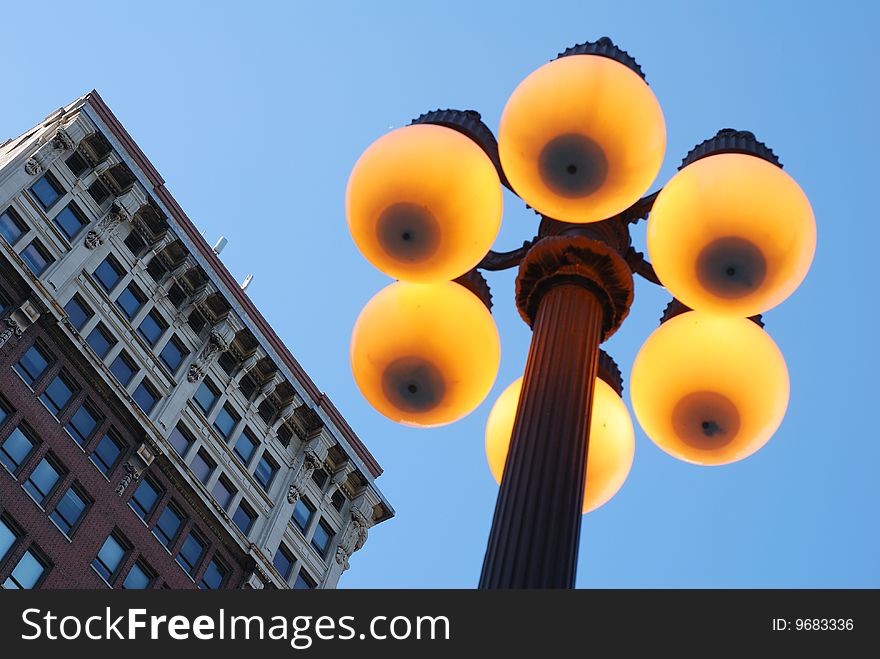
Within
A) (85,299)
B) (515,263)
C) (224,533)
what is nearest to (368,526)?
(224,533)

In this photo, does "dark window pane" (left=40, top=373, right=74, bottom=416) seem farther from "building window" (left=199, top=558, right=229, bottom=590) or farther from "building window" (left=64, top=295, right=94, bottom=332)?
"building window" (left=199, top=558, right=229, bottom=590)

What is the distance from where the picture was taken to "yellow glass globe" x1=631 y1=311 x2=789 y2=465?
21.5 ft

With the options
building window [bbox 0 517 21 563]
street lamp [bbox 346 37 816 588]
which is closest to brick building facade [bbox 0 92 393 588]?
building window [bbox 0 517 21 563]

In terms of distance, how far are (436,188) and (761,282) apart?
1.95 m

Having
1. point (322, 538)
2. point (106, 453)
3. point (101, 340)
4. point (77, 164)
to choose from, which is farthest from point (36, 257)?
point (322, 538)

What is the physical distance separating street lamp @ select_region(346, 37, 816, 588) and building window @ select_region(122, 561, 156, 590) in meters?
28.3

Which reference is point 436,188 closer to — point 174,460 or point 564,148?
point 564,148

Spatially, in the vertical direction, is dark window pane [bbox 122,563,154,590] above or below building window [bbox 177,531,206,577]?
below

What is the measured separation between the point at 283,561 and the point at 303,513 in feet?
7.88

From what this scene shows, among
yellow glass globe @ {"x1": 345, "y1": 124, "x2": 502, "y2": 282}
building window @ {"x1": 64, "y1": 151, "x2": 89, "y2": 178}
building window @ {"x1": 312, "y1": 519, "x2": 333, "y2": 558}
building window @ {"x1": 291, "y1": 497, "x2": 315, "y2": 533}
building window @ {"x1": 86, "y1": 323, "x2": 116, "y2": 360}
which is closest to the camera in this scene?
yellow glass globe @ {"x1": 345, "y1": 124, "x2": 502, "y2": 282}

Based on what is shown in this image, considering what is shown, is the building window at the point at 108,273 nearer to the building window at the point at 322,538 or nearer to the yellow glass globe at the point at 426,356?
the building window at the point at 322,538

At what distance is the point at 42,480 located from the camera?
104 ft

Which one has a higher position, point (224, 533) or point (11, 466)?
point (224, 533)

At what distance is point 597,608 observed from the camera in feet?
17.3
